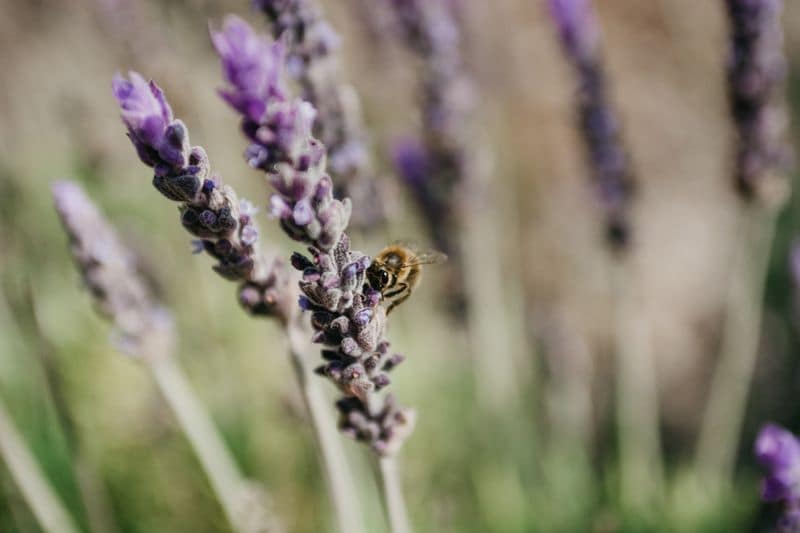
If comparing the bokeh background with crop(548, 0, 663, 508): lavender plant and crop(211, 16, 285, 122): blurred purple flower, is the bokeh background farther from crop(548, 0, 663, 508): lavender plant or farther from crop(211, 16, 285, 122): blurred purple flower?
crop(211, 16, 285, 122): blurred purple flower

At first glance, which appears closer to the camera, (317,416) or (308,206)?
(308,206)

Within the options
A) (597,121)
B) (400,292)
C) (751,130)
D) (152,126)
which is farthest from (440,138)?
(152,126)

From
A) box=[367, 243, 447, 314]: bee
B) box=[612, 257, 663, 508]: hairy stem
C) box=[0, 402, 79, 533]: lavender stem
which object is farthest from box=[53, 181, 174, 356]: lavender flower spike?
box=[612, 257, 663, 508]: hairy stem

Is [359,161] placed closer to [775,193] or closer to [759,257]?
[775,193]

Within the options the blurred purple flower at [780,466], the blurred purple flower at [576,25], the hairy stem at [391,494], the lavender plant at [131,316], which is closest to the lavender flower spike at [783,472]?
the blurred purple flower at [780,466]

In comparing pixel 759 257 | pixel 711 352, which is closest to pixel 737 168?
pixel 759 257

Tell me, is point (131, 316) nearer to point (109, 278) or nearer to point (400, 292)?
point (109, 278)
